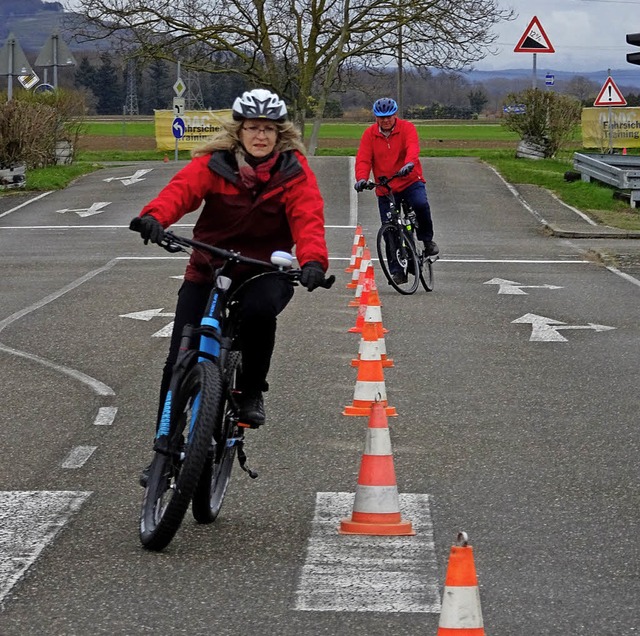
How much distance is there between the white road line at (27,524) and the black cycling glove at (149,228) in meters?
1.21

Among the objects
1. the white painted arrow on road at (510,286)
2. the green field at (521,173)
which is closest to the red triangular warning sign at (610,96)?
the green field at (521,173)

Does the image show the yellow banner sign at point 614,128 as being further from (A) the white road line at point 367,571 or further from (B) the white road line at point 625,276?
(A) the white road line at point 367,571

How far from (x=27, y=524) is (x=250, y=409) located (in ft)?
3.39

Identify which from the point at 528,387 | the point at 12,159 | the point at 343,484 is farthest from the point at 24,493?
the point at 12,159

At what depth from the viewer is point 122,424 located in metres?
8.26

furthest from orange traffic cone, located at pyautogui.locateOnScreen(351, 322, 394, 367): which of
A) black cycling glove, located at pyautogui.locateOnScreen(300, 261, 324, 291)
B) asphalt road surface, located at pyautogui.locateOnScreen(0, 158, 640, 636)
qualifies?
black cycling glove, located at pyautogui.locateOnScreen(300, 261, 324, 291)

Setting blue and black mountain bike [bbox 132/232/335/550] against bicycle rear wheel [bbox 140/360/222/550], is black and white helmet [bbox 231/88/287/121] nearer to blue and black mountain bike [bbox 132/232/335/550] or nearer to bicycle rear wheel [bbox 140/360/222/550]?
blue and black mountain bike [bbox 132/232/335/550]

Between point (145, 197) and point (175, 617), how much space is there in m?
26.8

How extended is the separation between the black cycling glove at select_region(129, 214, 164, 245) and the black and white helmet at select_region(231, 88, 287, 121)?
678 mm

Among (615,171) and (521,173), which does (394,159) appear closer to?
(615,171)

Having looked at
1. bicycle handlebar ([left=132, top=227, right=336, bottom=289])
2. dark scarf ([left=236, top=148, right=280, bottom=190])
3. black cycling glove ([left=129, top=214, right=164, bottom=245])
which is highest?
dark scarf ([left=236, top=148, right=280, bottom=190])

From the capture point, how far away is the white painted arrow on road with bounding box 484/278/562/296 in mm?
15586

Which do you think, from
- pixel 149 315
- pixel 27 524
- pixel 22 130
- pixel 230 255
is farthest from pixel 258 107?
pixel 22 130

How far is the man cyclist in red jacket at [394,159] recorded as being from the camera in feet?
49.0
